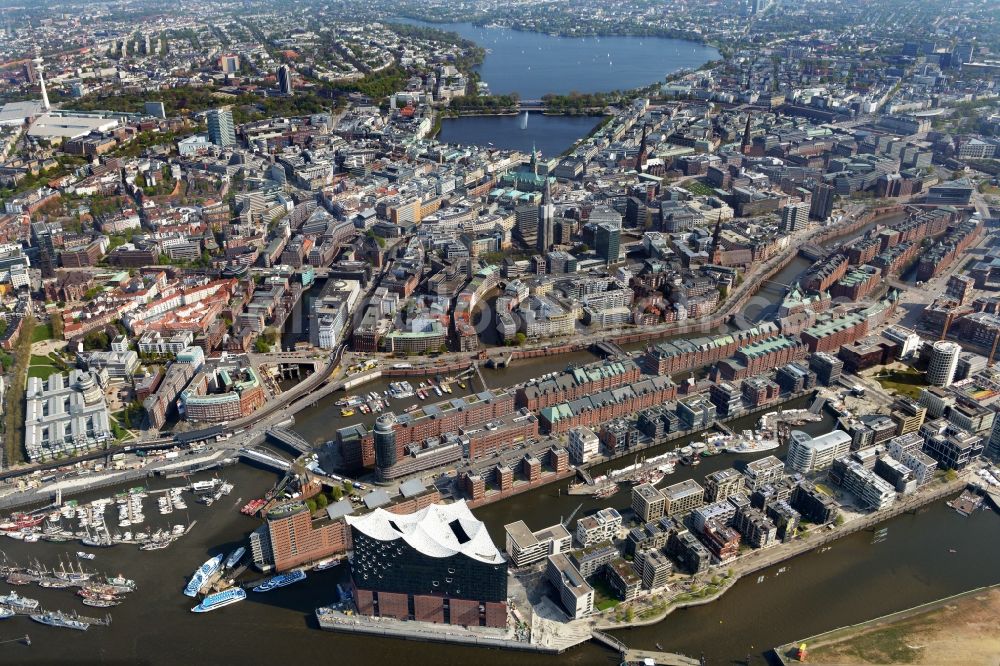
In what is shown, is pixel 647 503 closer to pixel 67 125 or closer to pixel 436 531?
pixel 436 531

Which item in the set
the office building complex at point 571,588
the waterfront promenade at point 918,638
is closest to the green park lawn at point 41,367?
the office building complex at point 571,588

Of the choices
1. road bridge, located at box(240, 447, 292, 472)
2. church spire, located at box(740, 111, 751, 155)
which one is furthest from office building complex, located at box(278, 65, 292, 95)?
road bridge, located at box(240, 447, 292, 472)

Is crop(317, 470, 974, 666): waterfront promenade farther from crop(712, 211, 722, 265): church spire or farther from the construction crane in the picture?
crop(712, 211, 722, 265): church spire

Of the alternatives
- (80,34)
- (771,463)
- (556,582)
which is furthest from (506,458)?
(80,34)

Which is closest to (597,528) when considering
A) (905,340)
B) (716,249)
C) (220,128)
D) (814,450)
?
(814,450)

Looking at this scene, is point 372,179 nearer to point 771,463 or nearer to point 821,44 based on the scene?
point 771,463

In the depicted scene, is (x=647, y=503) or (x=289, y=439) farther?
(x=289, y=439)
